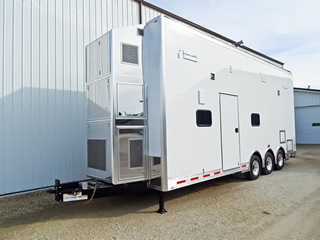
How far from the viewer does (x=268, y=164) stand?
7.46 metres

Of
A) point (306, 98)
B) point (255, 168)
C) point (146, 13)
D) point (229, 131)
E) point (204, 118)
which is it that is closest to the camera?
point (204, 118)

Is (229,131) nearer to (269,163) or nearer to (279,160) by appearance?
(269,163)

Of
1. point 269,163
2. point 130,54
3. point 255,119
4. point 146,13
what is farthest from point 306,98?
point 130,54

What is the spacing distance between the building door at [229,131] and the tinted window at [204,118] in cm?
47

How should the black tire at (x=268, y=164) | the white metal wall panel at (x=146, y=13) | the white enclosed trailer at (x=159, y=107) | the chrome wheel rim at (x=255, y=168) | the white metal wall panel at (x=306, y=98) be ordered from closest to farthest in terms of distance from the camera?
the white enclosed trailer at (x=159, y=107) → the chrome wheel rim at (x=255, y=168) → the black tire at (x=268, y=164) → the white metal wall panel at (x=146, y=13) → the white metal wall panel at (x=306, y=98)

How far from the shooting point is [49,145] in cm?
652

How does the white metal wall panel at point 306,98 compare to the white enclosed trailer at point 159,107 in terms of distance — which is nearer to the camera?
the white enclosed trailer at point 159,107

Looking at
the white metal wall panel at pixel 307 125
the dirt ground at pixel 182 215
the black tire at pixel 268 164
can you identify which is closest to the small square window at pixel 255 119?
the black tire at pixel 268 164

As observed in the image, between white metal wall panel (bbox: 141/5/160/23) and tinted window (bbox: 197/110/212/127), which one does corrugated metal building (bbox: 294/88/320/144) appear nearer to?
white metal wall panel (bbox: 141/5/160/23)

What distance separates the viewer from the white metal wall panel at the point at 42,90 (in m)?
5.95

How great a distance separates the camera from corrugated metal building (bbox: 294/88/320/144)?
61.6 ft

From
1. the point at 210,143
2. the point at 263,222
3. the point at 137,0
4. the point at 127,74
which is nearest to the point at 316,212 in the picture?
the point at 263,222

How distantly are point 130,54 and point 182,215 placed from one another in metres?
3.16

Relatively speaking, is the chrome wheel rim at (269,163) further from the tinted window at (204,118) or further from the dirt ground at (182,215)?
the tinted window at (204,118)
